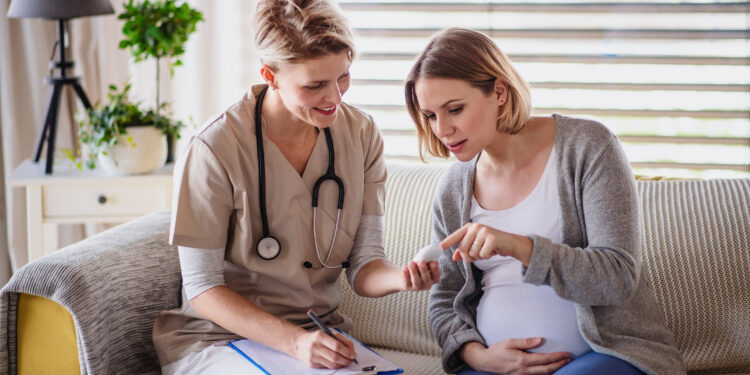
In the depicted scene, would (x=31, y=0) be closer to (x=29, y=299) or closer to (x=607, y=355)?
(x=29, y=299)

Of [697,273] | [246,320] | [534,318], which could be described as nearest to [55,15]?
[246,320]

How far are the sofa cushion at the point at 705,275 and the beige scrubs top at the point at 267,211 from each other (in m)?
0.66

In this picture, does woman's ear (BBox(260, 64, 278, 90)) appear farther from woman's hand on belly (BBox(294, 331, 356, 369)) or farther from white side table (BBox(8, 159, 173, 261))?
white side table (BBox(8, 159, 173, 261))

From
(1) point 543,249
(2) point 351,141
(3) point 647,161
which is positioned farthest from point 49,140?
(3) point 647,161

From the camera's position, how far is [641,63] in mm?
2703

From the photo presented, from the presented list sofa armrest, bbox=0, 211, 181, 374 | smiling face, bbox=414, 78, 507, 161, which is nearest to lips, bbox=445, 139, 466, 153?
smiling face, bbox=414, 78, 507, 161

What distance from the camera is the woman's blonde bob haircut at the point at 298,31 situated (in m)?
1.33

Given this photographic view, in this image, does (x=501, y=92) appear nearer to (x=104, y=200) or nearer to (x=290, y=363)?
(x=290, y=363)

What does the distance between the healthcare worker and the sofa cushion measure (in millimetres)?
630

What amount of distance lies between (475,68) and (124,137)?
1.27m

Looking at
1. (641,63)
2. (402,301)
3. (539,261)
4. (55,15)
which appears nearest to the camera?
(539,261)

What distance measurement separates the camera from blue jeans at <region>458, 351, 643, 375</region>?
1.29m

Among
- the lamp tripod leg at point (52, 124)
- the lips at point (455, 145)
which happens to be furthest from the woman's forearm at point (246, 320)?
the lamp tripod leg at point (52, 124)

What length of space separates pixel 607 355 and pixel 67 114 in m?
2.21
